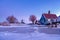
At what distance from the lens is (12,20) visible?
204 centimetres

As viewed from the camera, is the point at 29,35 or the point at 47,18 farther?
the point at 47,18

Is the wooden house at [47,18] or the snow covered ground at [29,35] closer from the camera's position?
the snow covered ground at [29,35]

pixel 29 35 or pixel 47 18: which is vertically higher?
pixel 47 18

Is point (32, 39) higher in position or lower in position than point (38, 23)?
lower

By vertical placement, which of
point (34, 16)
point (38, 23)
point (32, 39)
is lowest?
point (32, 39)

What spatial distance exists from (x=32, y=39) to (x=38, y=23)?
69cm

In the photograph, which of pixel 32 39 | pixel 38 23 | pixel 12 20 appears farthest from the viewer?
pixel 38 23

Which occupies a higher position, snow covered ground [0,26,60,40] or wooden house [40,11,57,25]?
wooden house [40,11,57,25]

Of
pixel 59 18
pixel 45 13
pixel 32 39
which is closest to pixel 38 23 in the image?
pixel 45 13

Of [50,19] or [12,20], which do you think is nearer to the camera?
[12,20]

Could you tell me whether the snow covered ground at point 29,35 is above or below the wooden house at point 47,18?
below

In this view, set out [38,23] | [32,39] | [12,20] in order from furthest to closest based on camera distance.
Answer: [38,23] < [12,20] < [32,39]

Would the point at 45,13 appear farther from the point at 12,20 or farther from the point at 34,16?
the point at 12,20

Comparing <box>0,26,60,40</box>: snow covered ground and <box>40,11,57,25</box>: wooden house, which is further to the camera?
<box>40,11,57,25</box>: wooden house
